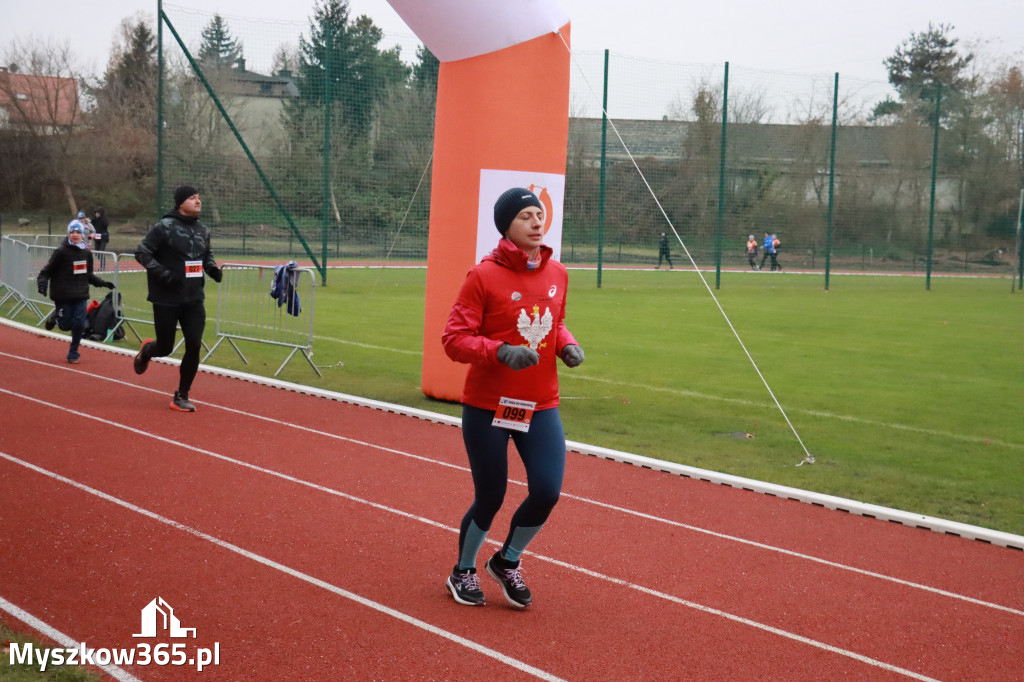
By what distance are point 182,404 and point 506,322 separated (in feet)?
20.0

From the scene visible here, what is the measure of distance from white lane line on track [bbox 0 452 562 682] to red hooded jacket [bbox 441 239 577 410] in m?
1.05

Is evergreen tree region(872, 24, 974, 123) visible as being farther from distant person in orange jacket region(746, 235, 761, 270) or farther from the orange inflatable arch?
the orange inflatable arch

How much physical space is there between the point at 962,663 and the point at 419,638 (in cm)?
241

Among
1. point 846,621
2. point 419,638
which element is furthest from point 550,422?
point 846,621

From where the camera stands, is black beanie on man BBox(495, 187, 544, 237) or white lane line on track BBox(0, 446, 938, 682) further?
black beanie on man BBox(495, 187, 544, 237)

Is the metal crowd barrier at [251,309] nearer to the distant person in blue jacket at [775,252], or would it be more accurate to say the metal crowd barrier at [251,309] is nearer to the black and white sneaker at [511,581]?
the black and white sneaker at [511,581]

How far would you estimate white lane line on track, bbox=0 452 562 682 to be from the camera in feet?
14.4

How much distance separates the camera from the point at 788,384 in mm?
12719

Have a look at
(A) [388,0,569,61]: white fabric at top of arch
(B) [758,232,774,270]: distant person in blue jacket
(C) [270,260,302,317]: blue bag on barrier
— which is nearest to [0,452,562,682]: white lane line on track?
(C) [270,260,302,317]: blue bag on barrier

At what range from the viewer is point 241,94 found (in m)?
24.6

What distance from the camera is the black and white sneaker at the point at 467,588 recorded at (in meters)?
4.98

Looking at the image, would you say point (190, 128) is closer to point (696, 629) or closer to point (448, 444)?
point (448, 444)

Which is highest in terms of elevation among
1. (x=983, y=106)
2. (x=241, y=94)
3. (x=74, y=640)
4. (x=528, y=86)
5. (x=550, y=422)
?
(x=983, y=106)

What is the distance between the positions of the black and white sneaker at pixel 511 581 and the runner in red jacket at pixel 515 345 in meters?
0.24
